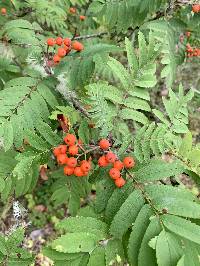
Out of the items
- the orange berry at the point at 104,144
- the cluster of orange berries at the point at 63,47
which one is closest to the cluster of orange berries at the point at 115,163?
the orange berry at the point at 104,144

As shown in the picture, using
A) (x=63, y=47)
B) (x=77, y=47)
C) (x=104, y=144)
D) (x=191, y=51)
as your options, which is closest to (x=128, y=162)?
(x=104, y=144)

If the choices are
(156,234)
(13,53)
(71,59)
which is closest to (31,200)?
(13,53)

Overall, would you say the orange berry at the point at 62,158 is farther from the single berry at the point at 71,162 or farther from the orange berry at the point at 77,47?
the orange berry at the point at 77,47

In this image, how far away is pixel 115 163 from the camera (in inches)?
89.4

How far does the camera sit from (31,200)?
635 cm

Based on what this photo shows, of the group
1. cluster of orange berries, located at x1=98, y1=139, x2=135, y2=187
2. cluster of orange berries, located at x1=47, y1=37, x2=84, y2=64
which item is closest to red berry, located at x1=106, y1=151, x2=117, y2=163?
cluster of orange berries, located at x1=98, y1=139, x2=135, y2=187

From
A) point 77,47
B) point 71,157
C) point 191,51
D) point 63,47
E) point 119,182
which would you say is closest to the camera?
point 119,182

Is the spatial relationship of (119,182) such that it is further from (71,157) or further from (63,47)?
(63,47)

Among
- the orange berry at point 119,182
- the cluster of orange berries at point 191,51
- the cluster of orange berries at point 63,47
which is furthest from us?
the cluster of orange berries at point 191,51

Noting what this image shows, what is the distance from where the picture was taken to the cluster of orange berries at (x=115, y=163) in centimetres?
223

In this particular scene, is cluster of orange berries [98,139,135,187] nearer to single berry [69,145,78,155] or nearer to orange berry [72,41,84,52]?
single berry [69,145,78,155]

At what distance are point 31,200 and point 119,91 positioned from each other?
415 cm

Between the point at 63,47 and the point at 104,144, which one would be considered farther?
the point at 63,47

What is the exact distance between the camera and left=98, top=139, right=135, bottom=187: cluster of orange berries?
223 cm
